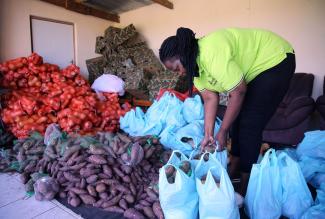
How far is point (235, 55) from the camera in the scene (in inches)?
49.4

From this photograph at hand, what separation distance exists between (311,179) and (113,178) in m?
1.32

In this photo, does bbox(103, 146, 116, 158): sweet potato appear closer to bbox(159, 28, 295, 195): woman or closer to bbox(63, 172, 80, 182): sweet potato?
bbox(63, 172, 80, 182): sweet potato

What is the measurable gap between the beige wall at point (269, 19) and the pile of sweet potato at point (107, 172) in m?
2.36

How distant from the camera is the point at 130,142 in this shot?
6.10 ft

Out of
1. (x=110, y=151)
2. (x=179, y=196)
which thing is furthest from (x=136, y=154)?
(x=179, y=196)

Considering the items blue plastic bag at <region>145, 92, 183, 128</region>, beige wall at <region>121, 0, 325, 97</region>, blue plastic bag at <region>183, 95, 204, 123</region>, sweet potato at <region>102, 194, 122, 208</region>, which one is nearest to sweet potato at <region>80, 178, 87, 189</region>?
sweet potato at <region>102, 194, 122, 208</region>

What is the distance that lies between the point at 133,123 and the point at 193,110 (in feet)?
2.40

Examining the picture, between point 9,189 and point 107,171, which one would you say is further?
point 9,189

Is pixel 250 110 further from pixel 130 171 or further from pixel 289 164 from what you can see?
pixel 130 171

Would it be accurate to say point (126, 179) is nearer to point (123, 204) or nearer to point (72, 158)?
point (123, 204)

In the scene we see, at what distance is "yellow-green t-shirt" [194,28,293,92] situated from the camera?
1.17m

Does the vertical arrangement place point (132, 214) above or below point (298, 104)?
below

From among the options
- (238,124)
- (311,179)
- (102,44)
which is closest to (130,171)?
(238,124)

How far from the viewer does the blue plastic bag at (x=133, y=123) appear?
107 inches
